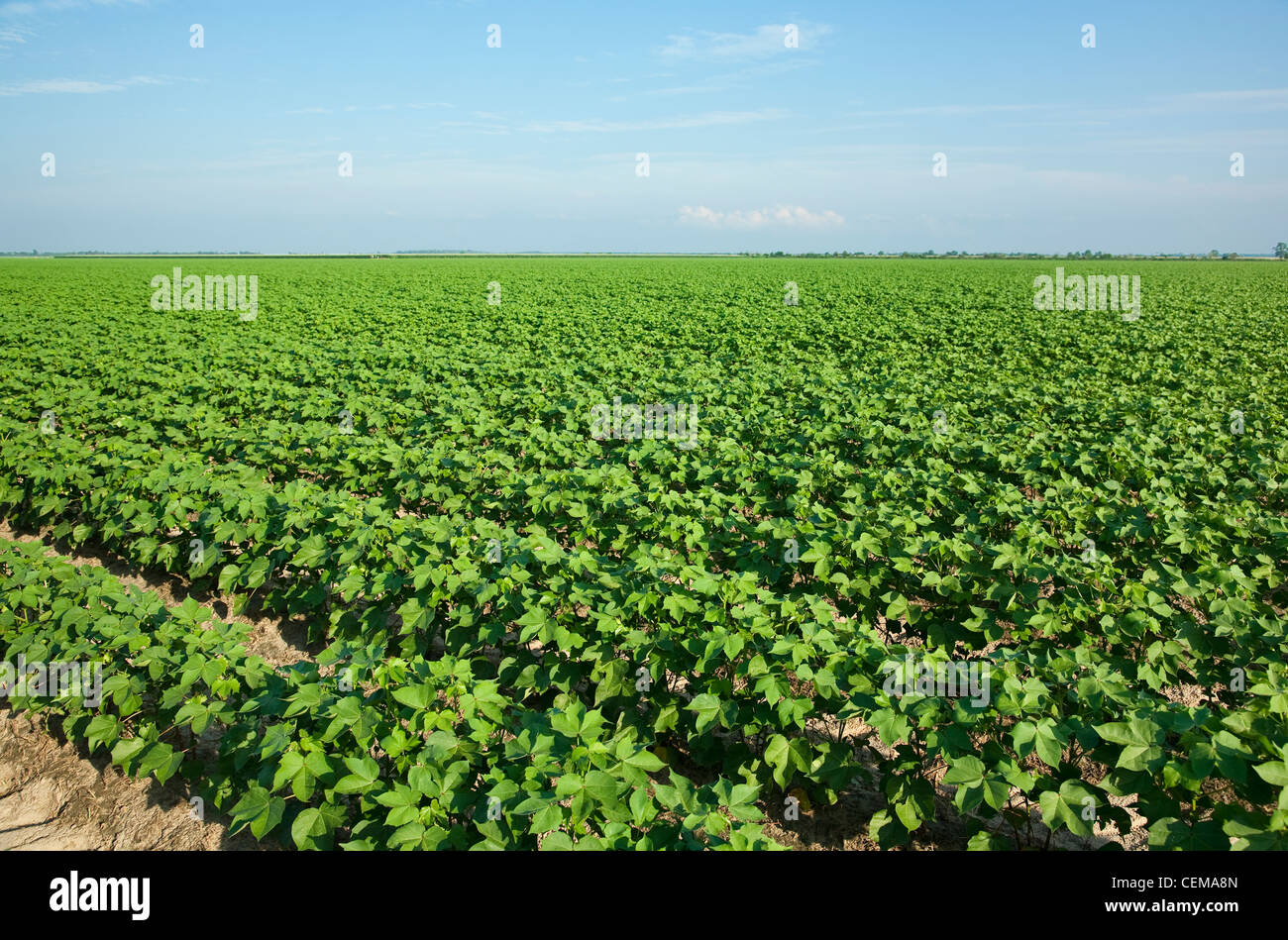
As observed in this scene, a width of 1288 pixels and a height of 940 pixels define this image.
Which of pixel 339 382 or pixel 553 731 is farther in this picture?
pixel 339 382

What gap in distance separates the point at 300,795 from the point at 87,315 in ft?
86.2

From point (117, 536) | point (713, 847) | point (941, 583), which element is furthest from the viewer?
point (117, 536)

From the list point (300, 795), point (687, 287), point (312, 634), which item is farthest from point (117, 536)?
point (687, 287)

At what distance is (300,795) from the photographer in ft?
10.1

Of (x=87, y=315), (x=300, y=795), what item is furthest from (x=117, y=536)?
(x=87, y=315)

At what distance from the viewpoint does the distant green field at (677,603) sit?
3.06 m

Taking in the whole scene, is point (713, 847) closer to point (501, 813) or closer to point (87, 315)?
point (501, 813)

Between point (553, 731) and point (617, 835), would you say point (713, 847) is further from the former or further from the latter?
point (553, 731)

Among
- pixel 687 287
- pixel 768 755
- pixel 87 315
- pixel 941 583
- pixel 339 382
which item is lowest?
pixel 768 755

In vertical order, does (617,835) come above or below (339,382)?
below

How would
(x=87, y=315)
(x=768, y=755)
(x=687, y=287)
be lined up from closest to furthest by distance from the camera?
(x=768, y=755) < (x=87, y=315) < (x=687, y=287)

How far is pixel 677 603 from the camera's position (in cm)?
403

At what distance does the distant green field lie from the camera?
3.06 meters

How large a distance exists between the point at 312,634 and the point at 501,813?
340cm
